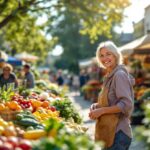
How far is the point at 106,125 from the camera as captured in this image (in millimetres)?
5863

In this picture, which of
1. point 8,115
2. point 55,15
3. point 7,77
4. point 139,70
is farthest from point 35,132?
point 55,15

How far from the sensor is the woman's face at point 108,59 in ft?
19.1

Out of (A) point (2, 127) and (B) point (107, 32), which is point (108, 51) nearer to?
(A) point (2, 127)

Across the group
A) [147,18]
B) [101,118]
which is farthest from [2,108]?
[147,18]

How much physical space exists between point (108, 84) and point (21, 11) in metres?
17.2

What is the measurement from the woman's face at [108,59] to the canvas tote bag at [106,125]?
24 centimetres

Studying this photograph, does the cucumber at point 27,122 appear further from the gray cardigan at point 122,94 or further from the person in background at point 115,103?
the gray cardigan at point 122,94

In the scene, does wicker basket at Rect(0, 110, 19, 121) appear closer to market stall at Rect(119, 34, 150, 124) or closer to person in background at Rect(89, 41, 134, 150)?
person in background at Rect(89, 41, 134, 150)

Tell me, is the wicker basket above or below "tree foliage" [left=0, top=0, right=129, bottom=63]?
below

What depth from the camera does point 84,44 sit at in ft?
231

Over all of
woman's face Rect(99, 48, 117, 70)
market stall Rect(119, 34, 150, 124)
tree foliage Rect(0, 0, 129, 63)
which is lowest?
market stall Rect(119, 34, 150, 124)

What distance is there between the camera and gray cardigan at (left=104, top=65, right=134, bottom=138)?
5.69 metres

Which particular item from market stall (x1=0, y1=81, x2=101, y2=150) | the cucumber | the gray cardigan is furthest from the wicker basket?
the gray cardigan

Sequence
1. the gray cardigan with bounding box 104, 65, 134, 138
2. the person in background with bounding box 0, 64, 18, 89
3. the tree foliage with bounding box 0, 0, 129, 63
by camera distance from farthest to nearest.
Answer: the tree foliage with bounding box 0, 0, 129, 63 < the person in background with bounding box 0, 64, 18, 89 < the gray cardigan with bounding box 104, 65, 134, 138
